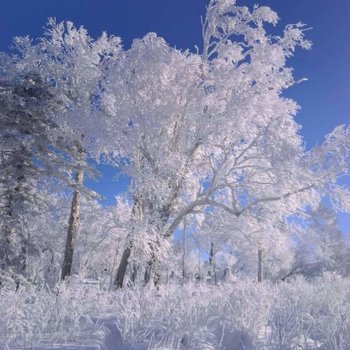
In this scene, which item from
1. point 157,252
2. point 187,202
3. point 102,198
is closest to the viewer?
point 157,252

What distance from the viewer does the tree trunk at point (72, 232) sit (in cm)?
1329

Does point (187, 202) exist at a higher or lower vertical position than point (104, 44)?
lower

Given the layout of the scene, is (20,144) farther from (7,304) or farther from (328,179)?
(328,179)

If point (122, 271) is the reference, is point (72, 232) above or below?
above

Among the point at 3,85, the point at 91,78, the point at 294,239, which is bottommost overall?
the point at 294,239

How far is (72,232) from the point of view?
13.7 meters

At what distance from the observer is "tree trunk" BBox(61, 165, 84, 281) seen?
523 inches

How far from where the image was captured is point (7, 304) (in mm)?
5496

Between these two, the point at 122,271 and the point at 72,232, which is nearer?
the point at 122,271

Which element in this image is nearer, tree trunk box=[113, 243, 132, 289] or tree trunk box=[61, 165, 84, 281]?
tree trunk box=[113, 243, 132, 289]

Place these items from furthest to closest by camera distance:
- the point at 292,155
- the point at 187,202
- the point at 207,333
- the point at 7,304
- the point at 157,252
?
the point at 187,202
the point at 157,252
the point at 292,155
the point at 7,304
the point at 207,333

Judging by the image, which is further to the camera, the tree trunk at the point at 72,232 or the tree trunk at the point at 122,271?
the tree trunk at the point at 72,232

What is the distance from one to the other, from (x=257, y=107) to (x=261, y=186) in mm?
3134

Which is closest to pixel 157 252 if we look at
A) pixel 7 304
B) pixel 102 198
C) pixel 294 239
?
pixel 102 198
